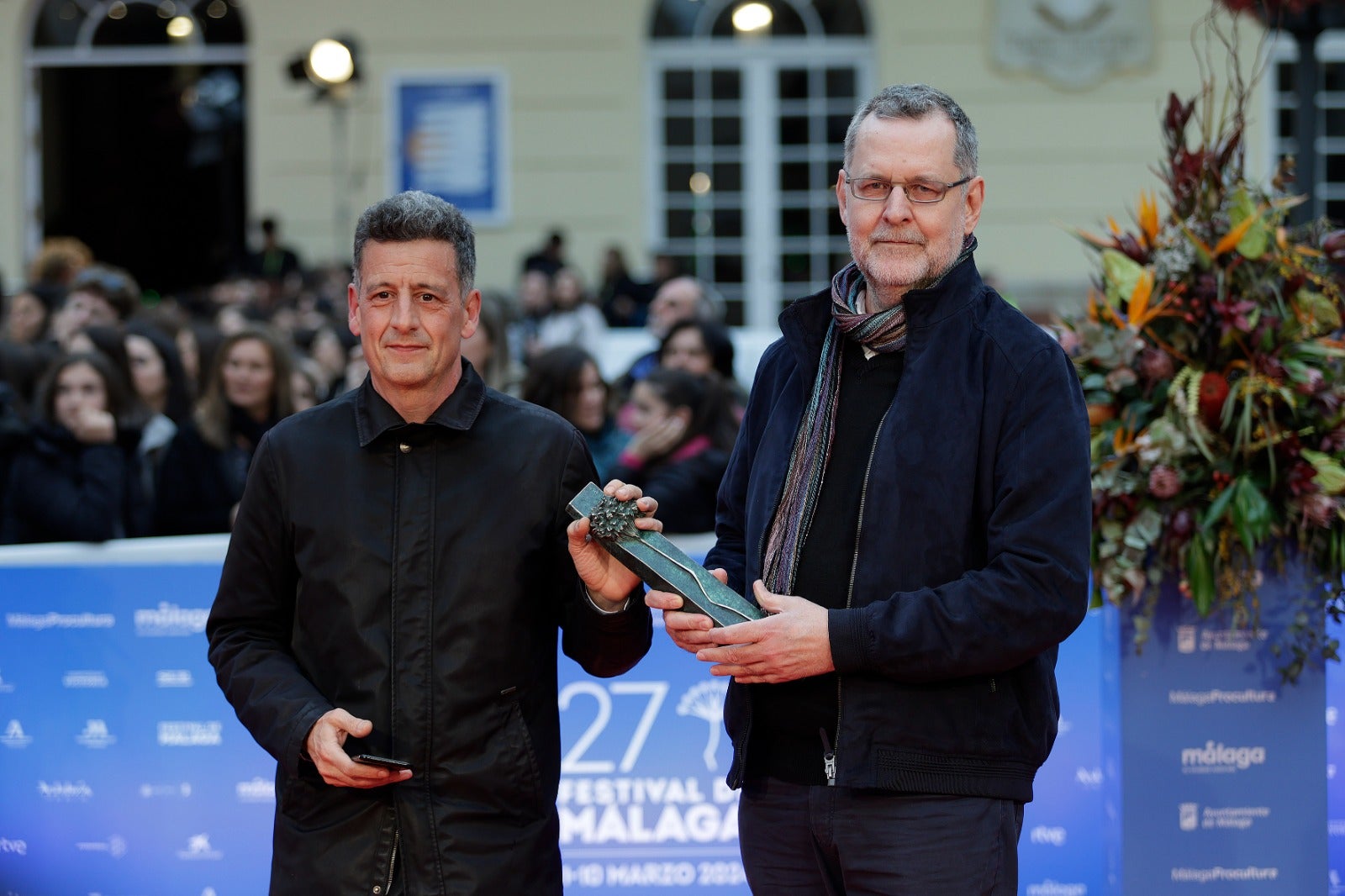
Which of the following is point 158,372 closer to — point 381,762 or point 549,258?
point 381,762

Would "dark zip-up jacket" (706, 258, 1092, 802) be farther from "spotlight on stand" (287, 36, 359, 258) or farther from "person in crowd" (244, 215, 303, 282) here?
"person in crowd" (244, 215, 303, 282)

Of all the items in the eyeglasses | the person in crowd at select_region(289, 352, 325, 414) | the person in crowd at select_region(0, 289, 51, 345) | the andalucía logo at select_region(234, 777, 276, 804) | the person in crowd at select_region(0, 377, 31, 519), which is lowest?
the andalucía logo at select_region(234, 777, 276, 804)

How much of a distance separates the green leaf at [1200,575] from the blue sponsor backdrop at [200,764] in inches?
27.7

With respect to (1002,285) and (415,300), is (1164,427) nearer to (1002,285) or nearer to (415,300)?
(415,300)

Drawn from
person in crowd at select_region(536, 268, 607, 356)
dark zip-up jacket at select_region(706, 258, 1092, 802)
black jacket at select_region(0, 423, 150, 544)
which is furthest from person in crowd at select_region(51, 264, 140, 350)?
dark zip-up jacket at select_region(706, 258, 1092, 802)

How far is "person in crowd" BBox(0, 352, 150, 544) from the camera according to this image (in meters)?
5.45

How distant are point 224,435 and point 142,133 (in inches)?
447

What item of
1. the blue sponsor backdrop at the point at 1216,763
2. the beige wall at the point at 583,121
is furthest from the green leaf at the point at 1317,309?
the beige wall at the point at 583,121

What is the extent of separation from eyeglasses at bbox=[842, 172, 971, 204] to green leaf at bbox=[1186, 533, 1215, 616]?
4.94 feet

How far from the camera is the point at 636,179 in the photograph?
15.4m

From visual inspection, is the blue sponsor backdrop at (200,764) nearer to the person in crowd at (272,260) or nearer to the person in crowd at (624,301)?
the person in crowd at (624,301)

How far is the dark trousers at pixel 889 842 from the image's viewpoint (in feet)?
8.59

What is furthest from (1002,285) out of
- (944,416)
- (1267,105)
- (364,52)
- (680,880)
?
(944,416)

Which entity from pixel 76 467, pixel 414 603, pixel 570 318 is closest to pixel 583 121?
pixel 570 318
